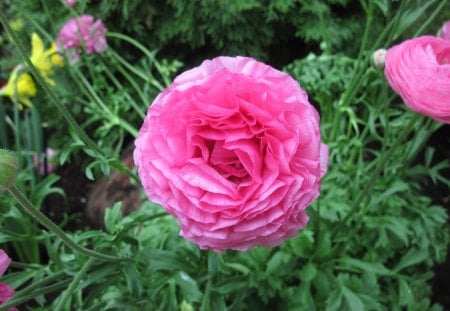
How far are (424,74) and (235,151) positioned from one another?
0.87 feet

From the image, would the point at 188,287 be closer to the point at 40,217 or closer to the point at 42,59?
the point at 40,217

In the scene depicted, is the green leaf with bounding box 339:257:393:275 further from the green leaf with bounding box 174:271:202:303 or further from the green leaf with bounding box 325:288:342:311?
the green leaf with bounding box 174:271:202:303

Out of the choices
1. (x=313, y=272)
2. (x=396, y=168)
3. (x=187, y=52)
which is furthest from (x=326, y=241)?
(x=187, y=52)

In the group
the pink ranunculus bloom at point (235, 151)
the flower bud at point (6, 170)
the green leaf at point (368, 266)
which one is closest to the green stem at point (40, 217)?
the flower bud at point (6, 170)

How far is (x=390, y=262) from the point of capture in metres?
1.12

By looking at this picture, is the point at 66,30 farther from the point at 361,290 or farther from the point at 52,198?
the point at 361,290

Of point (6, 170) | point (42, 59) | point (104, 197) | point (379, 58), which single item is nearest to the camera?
point (6, 170)

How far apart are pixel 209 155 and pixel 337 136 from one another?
2.34 ft

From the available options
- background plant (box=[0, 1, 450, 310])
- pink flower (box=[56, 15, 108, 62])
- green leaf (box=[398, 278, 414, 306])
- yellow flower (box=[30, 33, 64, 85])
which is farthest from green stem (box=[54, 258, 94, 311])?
yellow flower (box=[30, 33, 64, 85])

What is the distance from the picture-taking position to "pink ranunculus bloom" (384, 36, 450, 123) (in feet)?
1.98

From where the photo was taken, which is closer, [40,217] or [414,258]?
[40,217]

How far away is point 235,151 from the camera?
0.52 m

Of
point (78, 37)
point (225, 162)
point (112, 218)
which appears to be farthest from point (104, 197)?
point (225, 162)

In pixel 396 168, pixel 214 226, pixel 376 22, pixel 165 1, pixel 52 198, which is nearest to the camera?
pixel 214 226
